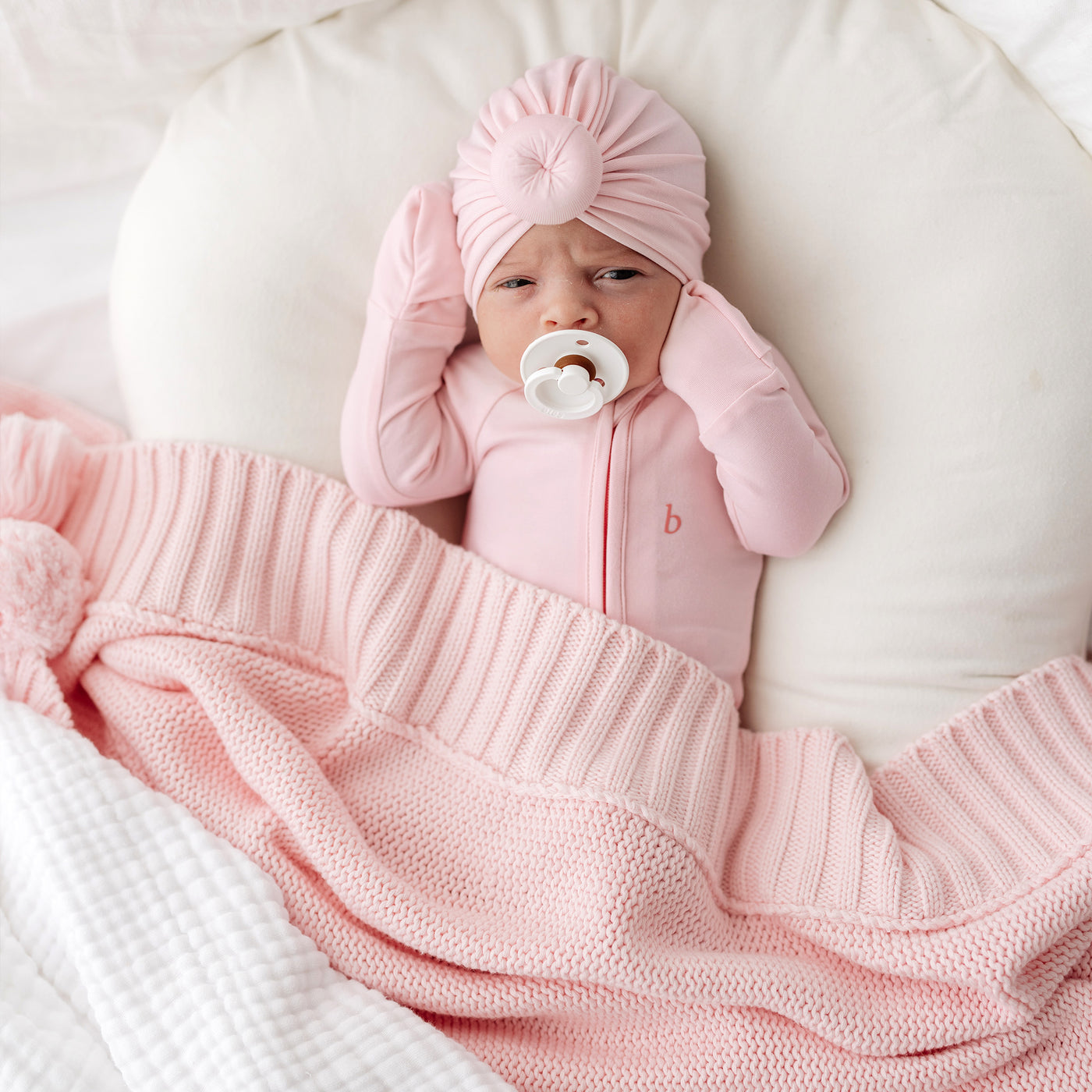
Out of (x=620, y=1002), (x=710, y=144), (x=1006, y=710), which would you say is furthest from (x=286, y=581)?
(x=1006, y=710)

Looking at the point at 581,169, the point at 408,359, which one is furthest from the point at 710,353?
the point at 408,359

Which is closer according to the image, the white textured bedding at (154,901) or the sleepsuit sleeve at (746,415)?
the white textured bedding at (154,901)

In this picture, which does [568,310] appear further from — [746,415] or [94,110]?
[94,110]

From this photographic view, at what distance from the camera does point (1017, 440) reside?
38.2 inches

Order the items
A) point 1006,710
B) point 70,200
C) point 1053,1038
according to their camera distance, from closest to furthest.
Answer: point 1053,1038
point 1006,710
point 70,200

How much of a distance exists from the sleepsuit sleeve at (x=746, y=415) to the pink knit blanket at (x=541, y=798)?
0.19 meters

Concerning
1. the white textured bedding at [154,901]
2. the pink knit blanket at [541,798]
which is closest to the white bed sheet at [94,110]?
the white textured bedding at [154,901]

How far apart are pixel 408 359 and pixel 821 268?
0.45 m

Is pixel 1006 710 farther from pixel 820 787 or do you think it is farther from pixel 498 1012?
pixel 498 1012

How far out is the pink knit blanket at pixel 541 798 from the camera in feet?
2.88

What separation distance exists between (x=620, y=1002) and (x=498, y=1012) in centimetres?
11

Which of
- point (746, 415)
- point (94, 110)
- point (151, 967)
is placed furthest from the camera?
point (94, 110)

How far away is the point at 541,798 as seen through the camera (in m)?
0.95

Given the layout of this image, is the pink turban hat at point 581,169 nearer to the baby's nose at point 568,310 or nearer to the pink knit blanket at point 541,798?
the baby's nose at point 568,310
